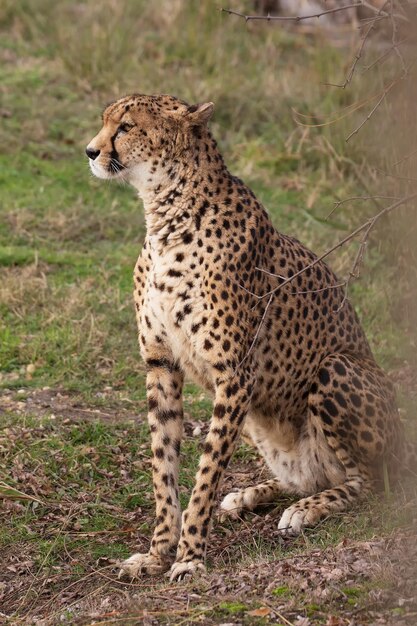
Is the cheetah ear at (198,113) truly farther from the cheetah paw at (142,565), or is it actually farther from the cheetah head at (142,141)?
the cheetah paw at (142,565)

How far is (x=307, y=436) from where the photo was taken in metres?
5.62

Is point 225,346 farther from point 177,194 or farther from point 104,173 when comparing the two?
point 104,173

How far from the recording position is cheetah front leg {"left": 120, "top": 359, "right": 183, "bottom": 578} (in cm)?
515

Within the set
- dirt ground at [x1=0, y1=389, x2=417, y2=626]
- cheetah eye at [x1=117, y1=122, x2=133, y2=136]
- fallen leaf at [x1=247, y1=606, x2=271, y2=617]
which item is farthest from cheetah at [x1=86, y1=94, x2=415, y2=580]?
fallen leaf at [x1=247, y1=606, x2=271, y2=617]

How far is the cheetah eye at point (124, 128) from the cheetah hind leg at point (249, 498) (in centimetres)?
175

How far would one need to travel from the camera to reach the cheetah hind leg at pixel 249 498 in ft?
18.4

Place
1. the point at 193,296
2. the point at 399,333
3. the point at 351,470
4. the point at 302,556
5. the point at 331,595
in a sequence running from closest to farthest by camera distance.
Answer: the point at 331,595 < the point at 302,556 < the point at 193,296 < the point at 351,470 < the point at 399,333

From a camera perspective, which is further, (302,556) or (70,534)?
(70,534)

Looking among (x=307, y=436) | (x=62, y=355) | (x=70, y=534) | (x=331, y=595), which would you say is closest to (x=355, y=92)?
(x=62, y=355)

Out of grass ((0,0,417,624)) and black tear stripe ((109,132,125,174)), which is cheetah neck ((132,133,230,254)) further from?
grass ((0,0,417,624))

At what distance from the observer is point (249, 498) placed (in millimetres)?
5656

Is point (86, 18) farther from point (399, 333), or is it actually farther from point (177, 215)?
point (177, 215)

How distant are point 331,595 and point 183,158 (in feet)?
6.54

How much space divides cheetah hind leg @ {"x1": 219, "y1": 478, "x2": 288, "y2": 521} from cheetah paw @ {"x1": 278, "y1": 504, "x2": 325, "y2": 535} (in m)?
0.29
